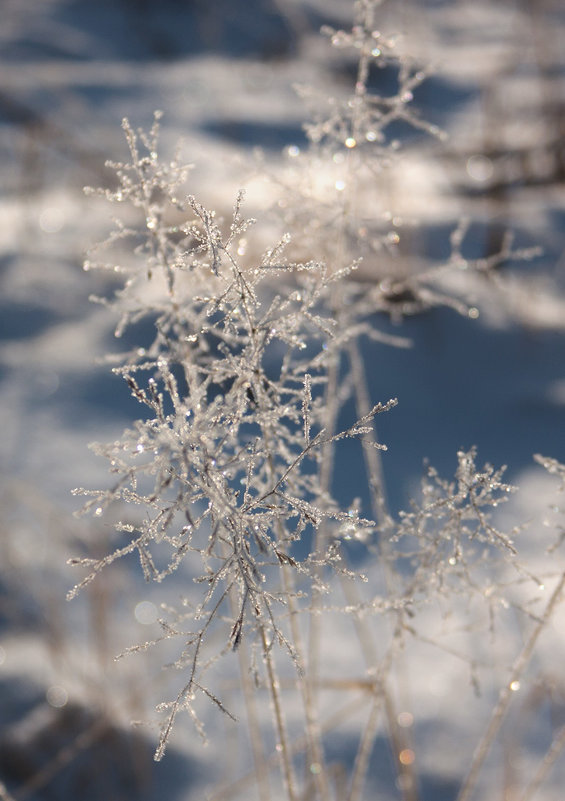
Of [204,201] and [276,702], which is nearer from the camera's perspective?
[276,702]

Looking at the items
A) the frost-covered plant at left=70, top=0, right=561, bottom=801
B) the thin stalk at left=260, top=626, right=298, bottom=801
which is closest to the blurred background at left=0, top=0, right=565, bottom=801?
the frost-covered plant at left=70, top=0, right=561, bottom=801

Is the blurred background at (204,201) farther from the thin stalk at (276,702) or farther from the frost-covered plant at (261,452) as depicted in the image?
the thin stalk at (276,702)

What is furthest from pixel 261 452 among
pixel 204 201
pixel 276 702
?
pixel 204 201

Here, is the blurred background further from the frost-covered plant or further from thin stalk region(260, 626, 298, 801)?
thin stalk region(260, 626, 298, 801)

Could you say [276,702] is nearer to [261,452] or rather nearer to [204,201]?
[261,452]

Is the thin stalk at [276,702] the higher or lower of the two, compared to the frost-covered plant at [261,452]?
lower

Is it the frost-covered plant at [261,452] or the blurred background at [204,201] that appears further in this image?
the blurred background at [204,201]

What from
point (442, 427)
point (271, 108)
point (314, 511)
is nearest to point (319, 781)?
point (314, 511)

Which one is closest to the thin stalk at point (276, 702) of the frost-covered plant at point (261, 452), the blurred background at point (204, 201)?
the frost-covered plant at point (261, 452)
